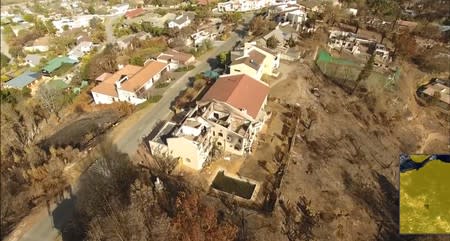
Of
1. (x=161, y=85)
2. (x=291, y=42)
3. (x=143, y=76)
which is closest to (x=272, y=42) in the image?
(x=291, y=42)

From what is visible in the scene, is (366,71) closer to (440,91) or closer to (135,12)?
(440,91)

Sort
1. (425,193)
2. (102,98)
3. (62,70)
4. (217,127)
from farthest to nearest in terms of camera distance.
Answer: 1. (62,70)
2. (102,98)
3. (217,127)
4. (425,193)

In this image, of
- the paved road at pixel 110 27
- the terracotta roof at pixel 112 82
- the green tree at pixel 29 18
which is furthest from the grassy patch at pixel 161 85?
the green tree at pixel 29 18

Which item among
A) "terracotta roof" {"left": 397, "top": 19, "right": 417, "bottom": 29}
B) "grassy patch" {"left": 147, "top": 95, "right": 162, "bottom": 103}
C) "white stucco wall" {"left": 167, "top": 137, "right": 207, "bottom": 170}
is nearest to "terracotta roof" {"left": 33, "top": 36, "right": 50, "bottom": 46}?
"grassy patch" {"left": 147, "top": 95, "right": 162, "bottom": 103}

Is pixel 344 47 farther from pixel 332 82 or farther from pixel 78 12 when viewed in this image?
pixel 78 12

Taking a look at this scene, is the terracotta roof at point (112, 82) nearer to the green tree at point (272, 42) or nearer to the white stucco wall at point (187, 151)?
the white stucco wall at point (187, 151)

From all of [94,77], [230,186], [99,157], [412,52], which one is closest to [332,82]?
[412,52]
